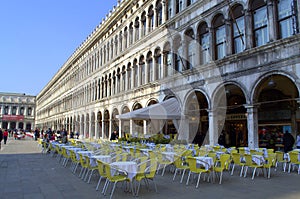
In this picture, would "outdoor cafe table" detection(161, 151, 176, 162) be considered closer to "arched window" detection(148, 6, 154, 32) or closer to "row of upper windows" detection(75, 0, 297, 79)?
"row of upper windows" detection(75, 0, 297, 79)

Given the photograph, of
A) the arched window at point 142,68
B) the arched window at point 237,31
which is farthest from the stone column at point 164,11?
the arched window at point 237,31

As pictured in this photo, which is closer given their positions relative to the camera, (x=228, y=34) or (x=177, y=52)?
(x=228, y=34)

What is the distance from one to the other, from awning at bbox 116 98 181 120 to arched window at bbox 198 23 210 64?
342cm

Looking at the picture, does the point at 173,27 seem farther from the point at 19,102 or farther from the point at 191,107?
the point at 19,102

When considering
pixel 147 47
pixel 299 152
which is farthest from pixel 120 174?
pixel 147 47

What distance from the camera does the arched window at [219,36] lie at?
53.1ft

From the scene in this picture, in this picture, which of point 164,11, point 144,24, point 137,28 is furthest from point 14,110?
point 164,11

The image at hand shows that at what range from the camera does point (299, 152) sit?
953cm

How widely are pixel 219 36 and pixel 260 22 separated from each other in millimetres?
2923

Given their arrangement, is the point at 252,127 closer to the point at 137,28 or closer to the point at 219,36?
the point at 219,36

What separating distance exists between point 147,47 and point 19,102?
112140 mm

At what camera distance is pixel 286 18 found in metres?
12.7

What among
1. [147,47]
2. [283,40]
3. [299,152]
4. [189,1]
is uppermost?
[189,1]

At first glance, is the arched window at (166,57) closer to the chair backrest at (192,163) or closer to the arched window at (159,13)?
the arched window at (159,13)
